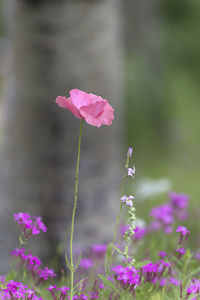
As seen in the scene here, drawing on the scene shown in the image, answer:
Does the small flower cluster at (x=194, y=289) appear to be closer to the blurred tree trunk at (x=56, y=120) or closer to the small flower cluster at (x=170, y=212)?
the small flower cluster at (x=170, y=212)

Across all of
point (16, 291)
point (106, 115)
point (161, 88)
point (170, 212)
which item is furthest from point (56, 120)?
point (161, 88)

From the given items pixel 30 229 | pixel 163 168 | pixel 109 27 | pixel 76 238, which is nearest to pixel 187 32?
pixel 163 168

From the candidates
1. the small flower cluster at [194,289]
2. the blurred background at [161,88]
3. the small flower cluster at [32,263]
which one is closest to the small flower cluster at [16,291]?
the small flower cluster at [32,263]

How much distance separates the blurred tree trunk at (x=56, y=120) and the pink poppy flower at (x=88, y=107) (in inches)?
103

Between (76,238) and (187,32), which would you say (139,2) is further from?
(76,238)

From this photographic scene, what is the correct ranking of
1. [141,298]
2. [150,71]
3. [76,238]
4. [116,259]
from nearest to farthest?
[141,298] < [116,259] < [76,238] < [150,71]

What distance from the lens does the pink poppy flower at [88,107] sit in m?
1.41

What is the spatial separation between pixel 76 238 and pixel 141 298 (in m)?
2.66

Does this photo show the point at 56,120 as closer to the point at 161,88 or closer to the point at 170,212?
the point at 170,212

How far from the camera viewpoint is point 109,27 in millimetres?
4258

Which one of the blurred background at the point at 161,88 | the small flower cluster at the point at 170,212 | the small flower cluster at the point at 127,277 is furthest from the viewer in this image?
the blurred background at the point at 161,88

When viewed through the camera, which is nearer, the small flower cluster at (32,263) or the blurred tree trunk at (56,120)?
the small flower cluster at (32,263)

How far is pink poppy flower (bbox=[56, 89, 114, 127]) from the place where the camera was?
55.4 inches

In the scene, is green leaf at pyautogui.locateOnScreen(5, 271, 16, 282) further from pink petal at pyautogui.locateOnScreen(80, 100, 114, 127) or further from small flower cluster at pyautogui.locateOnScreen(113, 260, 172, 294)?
pink petal at pyautogui.locateOnScreen(80, 100, 114, 127)
